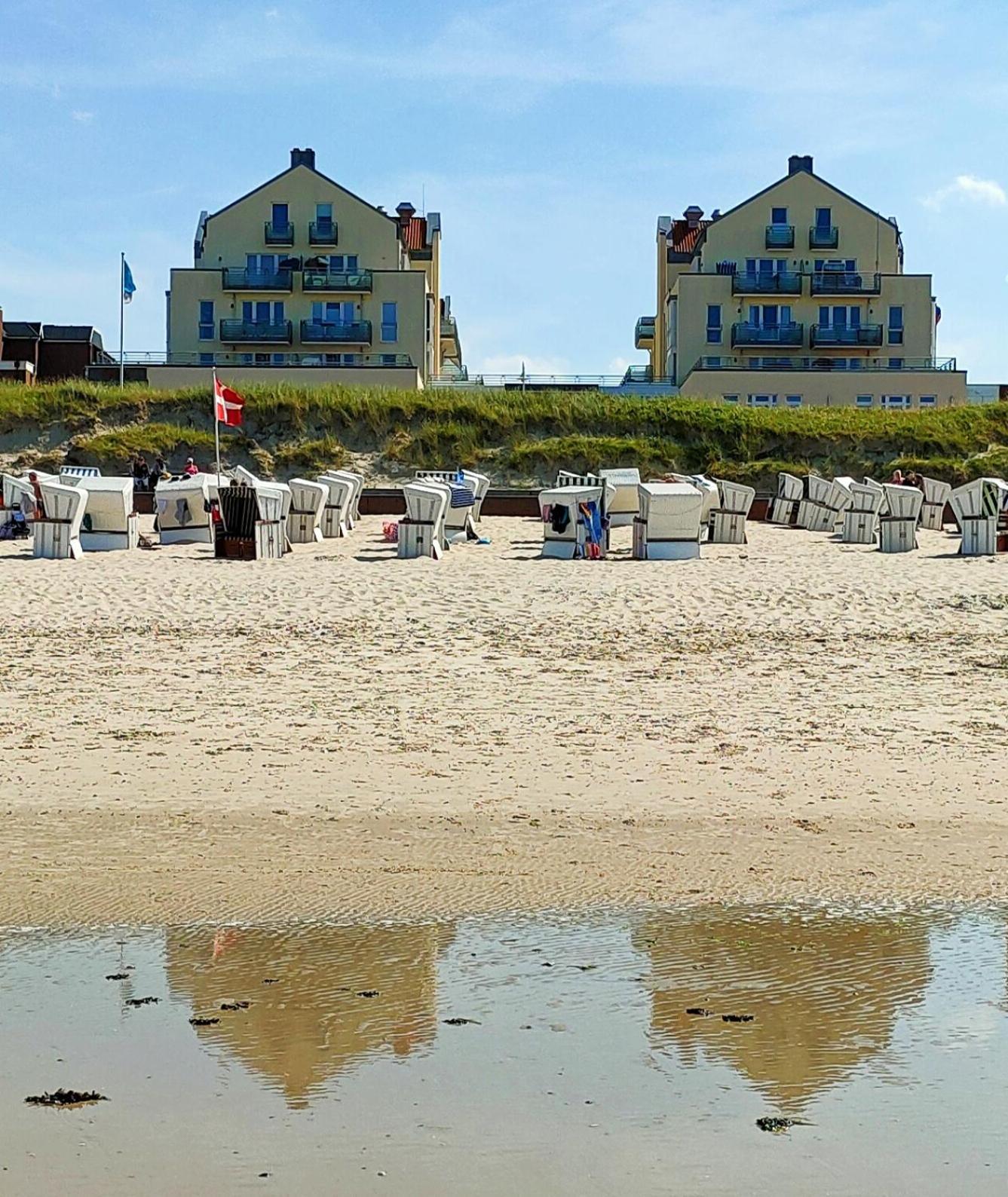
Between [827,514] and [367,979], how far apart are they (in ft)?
77.7

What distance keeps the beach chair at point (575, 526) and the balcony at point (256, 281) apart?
131 feet

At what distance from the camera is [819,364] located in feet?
193

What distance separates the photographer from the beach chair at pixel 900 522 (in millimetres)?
23281

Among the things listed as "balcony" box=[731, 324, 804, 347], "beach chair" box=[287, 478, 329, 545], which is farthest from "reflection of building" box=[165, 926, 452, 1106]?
"balcony" box=[731, 324, 804, 347]

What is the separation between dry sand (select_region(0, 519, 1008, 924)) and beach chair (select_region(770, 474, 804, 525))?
468 inches

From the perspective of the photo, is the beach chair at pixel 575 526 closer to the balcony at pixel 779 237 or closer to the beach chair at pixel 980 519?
the beach chair at pixel 980 519

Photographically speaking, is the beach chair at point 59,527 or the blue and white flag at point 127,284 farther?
the blue and white flag at point 127,284

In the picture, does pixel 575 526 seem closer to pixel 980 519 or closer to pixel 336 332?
pixel 980 519

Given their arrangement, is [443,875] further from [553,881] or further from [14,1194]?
[14,1194]

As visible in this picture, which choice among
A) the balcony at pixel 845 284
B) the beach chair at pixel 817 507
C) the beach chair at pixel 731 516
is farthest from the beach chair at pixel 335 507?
the balcony at pixel 845 284

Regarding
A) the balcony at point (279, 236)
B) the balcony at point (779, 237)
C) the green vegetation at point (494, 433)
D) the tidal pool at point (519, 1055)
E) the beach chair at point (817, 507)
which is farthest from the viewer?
the balcony at point (779, 237)

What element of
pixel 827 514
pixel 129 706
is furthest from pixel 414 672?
pixel 827 514

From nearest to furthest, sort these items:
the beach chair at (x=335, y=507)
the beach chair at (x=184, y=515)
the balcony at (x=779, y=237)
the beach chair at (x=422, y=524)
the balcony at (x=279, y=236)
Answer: the beach chair at (x=422, y=524) < the beach chair at (x=184, y=515) < the beach chair at (x=335, y=507) < the balcony at (x=279, y=236) < the balcony at (x=779, y=237)

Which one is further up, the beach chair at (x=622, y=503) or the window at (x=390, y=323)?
the window at (x=390, y=323)
